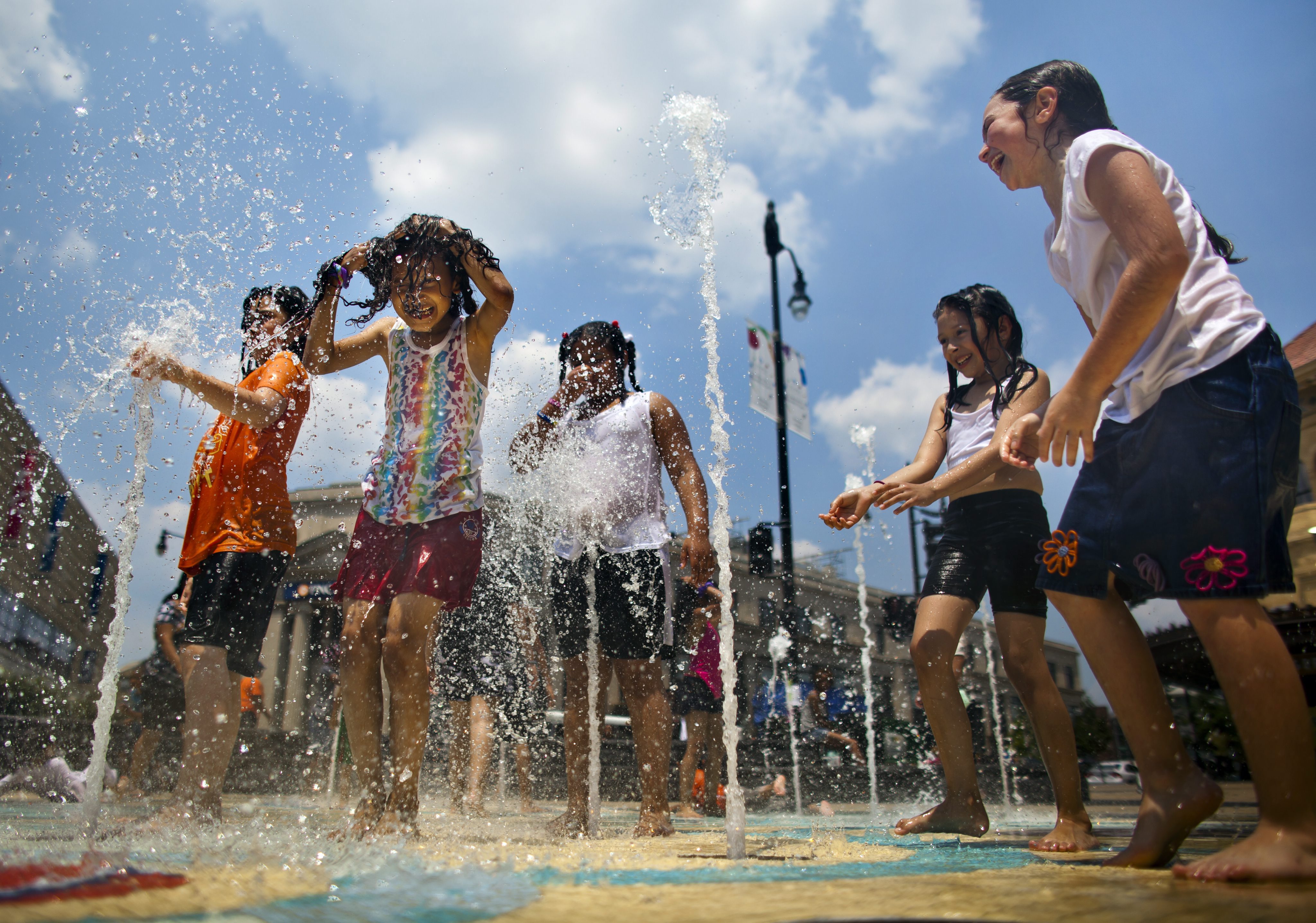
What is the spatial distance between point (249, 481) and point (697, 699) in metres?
4.19

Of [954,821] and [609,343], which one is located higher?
[609,343]

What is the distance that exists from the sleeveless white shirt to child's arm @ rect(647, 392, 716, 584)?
5.23 feet

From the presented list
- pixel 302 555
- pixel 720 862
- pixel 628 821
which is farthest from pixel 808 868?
pixel 302 555

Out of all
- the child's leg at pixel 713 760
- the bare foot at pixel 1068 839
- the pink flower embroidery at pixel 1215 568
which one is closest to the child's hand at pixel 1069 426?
the pink flower embroidery at pixel 1215 568

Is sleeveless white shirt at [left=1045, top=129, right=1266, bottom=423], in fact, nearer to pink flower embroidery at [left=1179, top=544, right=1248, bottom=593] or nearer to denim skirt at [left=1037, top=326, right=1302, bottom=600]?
denim skirt at [left=1037, top=326, right=1302, bottom=600]

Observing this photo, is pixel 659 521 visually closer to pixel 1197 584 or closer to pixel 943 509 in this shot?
pixel 943 509

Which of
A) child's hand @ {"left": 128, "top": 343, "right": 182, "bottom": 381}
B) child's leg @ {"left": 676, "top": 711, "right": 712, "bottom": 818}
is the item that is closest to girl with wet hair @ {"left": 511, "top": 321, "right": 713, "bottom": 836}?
child's hand @ {"left": 128, "top": 343, "right": 182, "bottom": 381}

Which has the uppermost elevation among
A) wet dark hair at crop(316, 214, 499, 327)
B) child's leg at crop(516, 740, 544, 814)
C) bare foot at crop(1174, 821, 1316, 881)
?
wet dark hair at crop(316, 214, 499, 327)

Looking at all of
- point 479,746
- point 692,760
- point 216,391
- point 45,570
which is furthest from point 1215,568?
point 45,570

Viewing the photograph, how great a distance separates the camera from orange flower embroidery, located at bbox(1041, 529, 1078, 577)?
1796mm

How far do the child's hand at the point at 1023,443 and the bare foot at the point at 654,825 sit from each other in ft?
5.77

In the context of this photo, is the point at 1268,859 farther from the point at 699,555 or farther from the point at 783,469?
the point at 783,469

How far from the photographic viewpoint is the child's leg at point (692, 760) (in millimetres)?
6148

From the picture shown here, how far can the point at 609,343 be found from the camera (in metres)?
3.54
